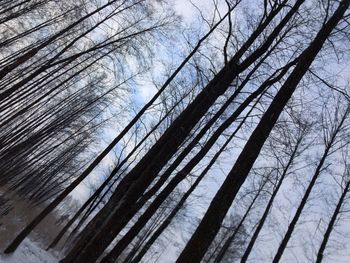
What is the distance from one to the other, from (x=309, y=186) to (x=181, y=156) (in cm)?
651

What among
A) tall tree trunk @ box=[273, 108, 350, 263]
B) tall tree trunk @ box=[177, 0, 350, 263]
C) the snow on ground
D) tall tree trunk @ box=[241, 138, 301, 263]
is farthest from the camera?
tall tree trunk @ box=[241, 138, 301, 263]

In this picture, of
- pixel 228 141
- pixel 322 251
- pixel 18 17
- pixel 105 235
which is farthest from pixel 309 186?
pixel 18 17

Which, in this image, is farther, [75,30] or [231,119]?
[75,30]

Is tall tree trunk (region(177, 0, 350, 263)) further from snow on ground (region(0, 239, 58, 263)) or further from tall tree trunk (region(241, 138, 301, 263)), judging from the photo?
tall tree trunk (region(241, 138, 301, 263))

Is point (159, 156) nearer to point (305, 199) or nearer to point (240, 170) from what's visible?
point (240, 170)

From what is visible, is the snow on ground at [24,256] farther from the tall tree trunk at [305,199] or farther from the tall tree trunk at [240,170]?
the tall tree trunk at [305,199]

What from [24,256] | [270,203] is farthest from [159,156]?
[270,203]

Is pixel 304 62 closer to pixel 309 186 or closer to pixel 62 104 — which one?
pixel 309 186

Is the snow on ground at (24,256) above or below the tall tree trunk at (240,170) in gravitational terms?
below

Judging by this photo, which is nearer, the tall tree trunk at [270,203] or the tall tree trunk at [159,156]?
the tall tree trunk at [159,156]

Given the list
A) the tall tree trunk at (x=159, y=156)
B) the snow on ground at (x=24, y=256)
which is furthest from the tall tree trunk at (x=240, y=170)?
the snow on ground at (x=24, y=256)

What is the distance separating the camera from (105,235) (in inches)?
267

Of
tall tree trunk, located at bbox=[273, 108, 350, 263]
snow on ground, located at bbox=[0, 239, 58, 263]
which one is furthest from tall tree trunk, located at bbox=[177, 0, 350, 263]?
tall tree trunk, located at bbox=[273, 108, 350, 263]

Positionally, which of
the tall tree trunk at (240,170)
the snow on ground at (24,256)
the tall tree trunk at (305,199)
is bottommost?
the snow on ground at (24,256)
